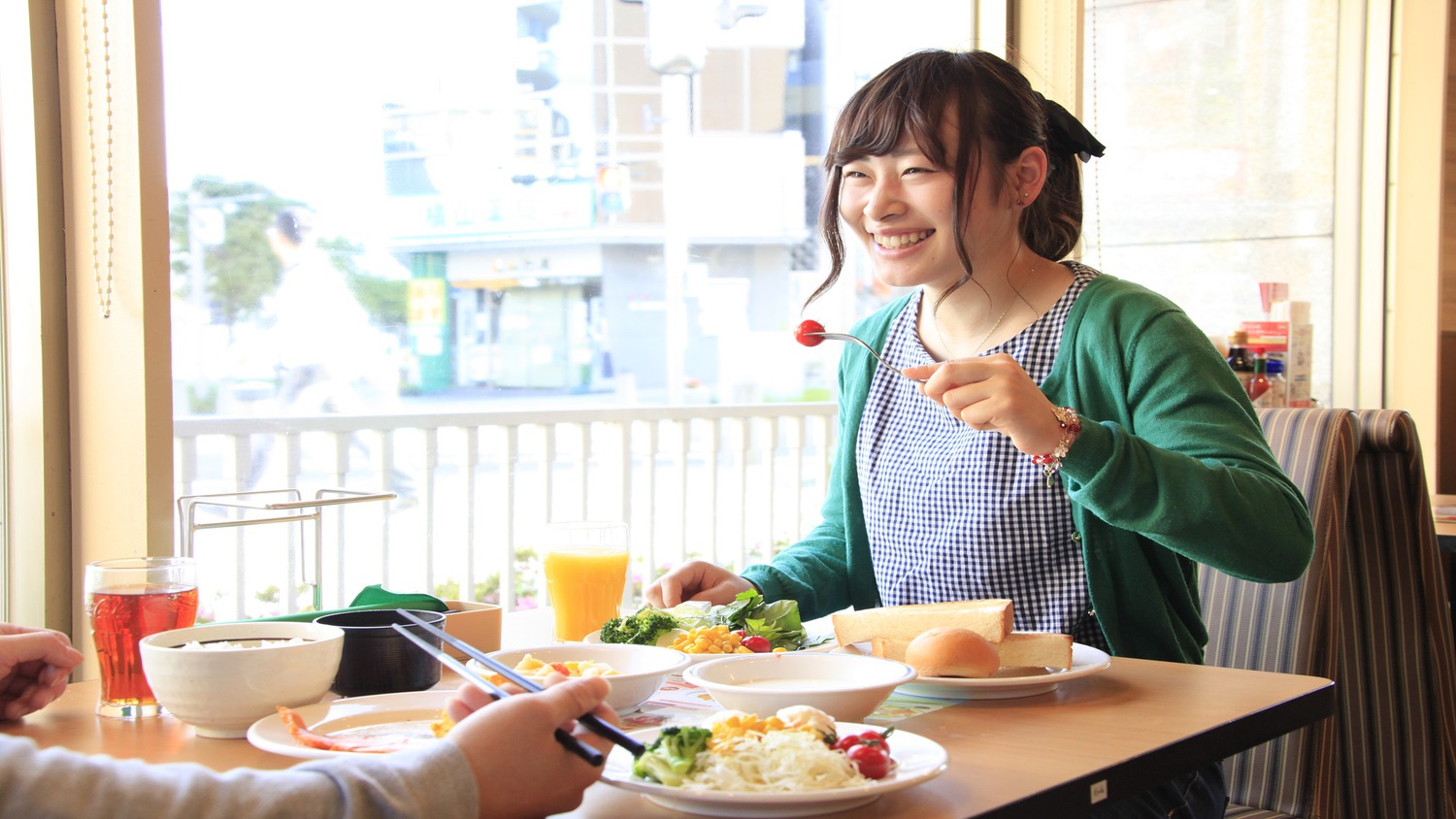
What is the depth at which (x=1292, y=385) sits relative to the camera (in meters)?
3.61

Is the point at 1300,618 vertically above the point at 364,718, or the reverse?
the point at 364,718

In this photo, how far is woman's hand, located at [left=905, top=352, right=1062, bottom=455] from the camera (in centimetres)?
120

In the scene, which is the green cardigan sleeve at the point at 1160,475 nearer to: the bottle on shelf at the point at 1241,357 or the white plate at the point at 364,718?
the white plate at the point at 364,718

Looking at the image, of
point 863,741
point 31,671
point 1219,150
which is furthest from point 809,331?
point 1219,150

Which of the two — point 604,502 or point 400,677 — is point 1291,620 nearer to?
point 400,677

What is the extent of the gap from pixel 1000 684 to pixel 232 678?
0.64m

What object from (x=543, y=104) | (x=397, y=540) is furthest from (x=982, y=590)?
(x=543, y=104)

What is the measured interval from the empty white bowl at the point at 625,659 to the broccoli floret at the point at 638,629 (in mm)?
158

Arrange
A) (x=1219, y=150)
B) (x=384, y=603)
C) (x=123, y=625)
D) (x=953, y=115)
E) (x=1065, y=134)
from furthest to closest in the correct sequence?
(x=1219, y=150)
(x=1065, y=134)
(x=953, y=115)
(x=384, y=603)
(x=123, y=625)

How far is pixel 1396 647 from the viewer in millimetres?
1913

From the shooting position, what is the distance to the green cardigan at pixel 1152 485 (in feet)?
4.24

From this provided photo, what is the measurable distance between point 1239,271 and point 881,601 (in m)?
2.98

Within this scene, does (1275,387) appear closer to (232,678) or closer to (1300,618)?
(1300,618)

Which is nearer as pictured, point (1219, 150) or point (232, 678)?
point (232, 678)
